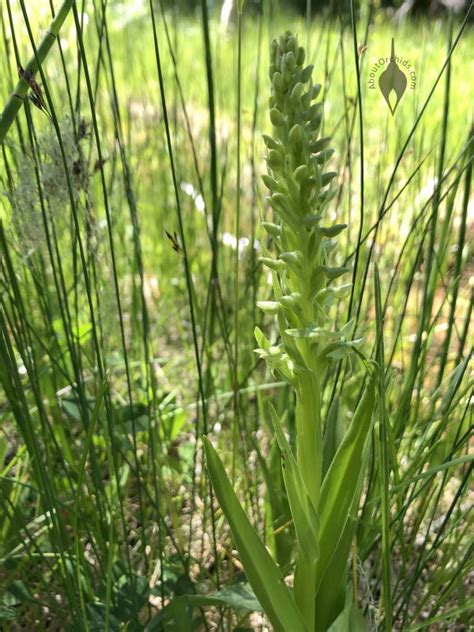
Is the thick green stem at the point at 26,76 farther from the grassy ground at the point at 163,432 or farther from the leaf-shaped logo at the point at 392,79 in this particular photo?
the leaf-shaped logo at the point at 392,79

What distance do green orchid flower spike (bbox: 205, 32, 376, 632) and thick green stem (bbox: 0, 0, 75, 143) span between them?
6.6 inches

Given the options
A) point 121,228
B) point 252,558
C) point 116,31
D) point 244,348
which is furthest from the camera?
point 116,31

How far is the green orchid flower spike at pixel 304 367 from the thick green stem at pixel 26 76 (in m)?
0.17

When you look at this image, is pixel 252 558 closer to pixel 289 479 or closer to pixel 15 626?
pixel 289 479

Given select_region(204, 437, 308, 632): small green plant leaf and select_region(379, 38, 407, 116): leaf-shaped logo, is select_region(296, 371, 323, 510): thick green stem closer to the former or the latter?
select_region(204, 437, 308, 632): small green plant leaf

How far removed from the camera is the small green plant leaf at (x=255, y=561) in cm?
48

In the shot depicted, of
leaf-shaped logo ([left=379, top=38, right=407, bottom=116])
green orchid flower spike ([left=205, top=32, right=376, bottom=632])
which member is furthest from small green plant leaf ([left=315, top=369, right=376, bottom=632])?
leaf-shaped logo ([left=379, top=38, right=407, bottom=116])

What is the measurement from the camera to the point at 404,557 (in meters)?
0.66

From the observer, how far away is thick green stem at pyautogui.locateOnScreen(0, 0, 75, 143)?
50cm

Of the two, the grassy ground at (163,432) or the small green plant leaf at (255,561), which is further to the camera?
the grassy ground at (163,432)

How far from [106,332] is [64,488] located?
0.64ft

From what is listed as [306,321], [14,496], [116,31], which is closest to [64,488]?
[14,496]

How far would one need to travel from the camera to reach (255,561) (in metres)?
0.50

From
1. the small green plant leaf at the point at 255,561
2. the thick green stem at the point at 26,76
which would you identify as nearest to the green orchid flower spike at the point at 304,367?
the small green plant leaf at the point at 255,561
